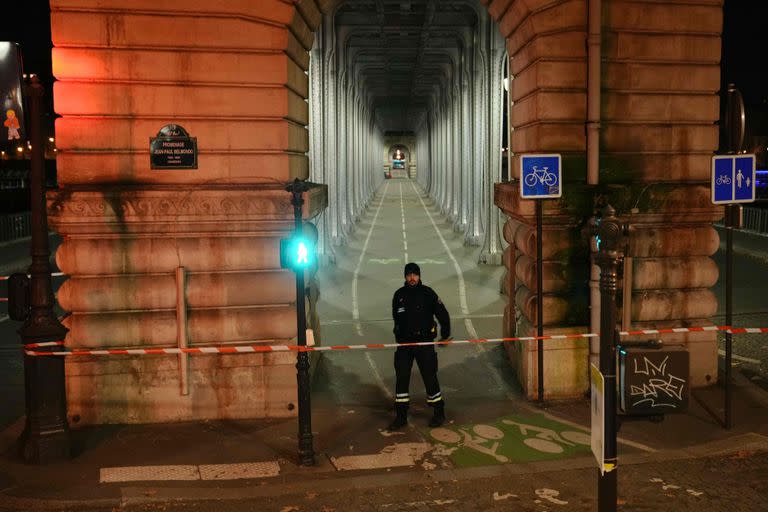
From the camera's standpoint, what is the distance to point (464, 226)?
113ft

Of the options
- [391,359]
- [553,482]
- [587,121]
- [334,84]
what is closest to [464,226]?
[334,84]

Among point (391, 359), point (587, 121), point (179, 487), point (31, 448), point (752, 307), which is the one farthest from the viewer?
point (752, 307)

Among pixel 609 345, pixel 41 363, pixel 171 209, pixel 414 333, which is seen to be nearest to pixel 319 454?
pixel 414 333

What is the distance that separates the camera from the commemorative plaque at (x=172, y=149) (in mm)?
10133

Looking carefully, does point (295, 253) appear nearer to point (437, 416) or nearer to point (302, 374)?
point (302, 374)

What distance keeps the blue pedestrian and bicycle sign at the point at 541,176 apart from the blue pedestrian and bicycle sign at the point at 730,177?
1802mm

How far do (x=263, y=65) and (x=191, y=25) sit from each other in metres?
0.96

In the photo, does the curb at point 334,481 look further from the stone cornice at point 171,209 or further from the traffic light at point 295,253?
the stone cornice at point 171,209

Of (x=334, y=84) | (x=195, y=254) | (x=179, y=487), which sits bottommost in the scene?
(x=179, y=487)

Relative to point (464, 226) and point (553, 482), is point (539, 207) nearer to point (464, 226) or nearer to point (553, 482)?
point (553, 482)

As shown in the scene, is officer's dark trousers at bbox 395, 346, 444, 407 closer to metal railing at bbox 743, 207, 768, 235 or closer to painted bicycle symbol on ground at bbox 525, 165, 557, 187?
painted bicycle symbol on ground at bbox 525, 165, 557, 187

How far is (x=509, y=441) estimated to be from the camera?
9.59 meters

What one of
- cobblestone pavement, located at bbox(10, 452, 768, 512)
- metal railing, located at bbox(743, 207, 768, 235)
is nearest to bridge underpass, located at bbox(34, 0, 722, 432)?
cobblestone pavement, located at bbox(10, 452, 768, 512)

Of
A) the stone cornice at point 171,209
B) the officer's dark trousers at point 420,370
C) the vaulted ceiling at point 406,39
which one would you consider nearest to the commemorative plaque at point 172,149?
the stone cornice at point 171,209
